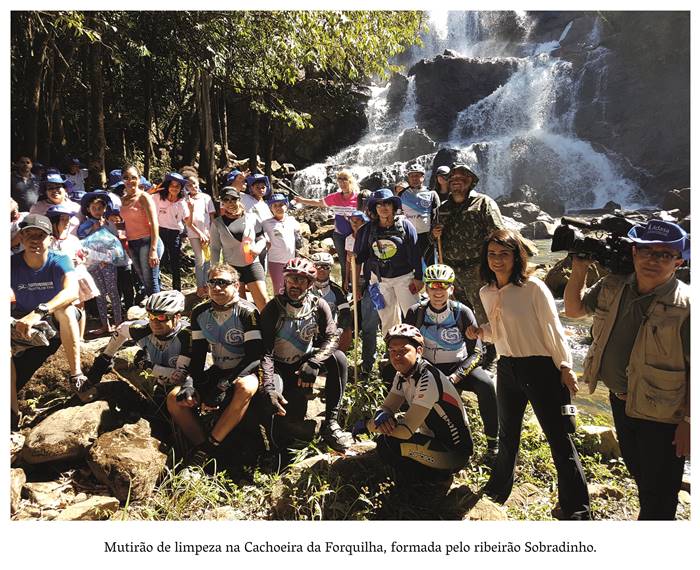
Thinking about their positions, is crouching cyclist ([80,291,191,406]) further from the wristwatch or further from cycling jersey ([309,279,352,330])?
cycling jersey ([309,279,352,330])

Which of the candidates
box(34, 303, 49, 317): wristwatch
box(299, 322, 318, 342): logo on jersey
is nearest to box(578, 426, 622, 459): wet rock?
box(299, 322, 318, 342): logo on jersey

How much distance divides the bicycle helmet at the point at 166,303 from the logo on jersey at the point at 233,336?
17.4 inches

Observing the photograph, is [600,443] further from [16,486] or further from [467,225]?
[16,486]

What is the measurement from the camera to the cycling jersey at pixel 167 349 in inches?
155

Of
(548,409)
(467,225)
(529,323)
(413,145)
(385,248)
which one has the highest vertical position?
(413,145)

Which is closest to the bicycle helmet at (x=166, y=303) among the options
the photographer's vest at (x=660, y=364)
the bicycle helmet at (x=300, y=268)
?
the bicycle helmet at (x=300, y=268)

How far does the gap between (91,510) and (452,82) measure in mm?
28694

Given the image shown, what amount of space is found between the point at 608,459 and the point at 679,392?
254 cm

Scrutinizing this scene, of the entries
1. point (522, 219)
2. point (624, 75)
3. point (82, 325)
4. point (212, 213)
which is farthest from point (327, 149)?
point (82, 325)

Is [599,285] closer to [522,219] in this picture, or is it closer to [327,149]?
[522,219]

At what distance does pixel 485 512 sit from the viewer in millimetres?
3395

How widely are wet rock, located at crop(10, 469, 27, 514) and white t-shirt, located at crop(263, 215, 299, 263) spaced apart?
134 inches

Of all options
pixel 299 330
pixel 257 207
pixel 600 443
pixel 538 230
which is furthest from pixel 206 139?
pixel 538 230

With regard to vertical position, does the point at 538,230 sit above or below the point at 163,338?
above
